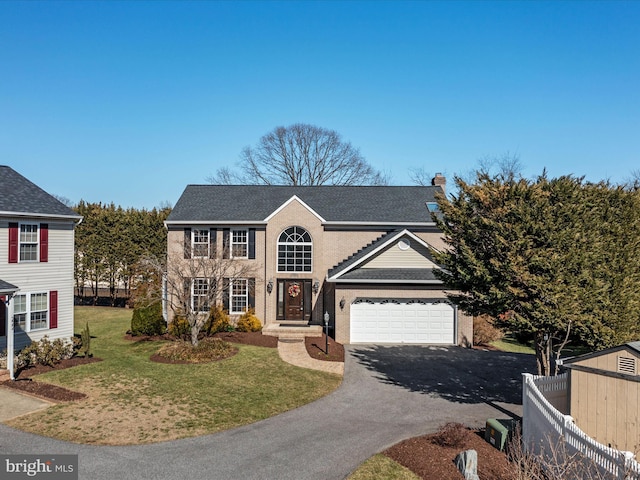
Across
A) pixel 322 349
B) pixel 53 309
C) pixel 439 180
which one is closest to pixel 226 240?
pixel 322 349

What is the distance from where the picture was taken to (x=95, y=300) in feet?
117

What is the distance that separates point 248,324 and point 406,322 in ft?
28.3

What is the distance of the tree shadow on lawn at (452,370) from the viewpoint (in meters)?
15.4

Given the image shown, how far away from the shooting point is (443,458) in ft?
32.9

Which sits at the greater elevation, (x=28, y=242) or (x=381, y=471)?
(x=28, y=242)

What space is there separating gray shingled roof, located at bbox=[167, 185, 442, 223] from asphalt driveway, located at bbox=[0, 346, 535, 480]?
10.5 metres

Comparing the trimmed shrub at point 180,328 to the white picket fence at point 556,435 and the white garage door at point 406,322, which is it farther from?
the white picket fence at point 556,435

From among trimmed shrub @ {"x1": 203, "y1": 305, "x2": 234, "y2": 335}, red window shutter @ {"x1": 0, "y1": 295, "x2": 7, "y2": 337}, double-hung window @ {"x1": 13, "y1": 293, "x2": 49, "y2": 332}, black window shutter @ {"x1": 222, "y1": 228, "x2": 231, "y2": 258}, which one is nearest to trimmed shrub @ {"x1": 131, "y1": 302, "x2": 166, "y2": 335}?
trimmed shrub @ {"x1": 203, "y1": 305, "x2": 234, "y2": 335}

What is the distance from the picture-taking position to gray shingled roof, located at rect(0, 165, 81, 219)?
17.6 metres

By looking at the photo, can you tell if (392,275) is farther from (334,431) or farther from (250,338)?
(334,431)

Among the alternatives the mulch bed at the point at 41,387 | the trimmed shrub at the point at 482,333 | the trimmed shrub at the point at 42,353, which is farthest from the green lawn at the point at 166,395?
the trimmed shrub at the point at 482,333

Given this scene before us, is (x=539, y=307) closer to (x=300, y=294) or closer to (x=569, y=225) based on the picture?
(x=569, y=225)

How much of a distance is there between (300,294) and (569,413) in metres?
17.0

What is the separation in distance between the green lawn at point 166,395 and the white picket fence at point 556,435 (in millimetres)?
6534
